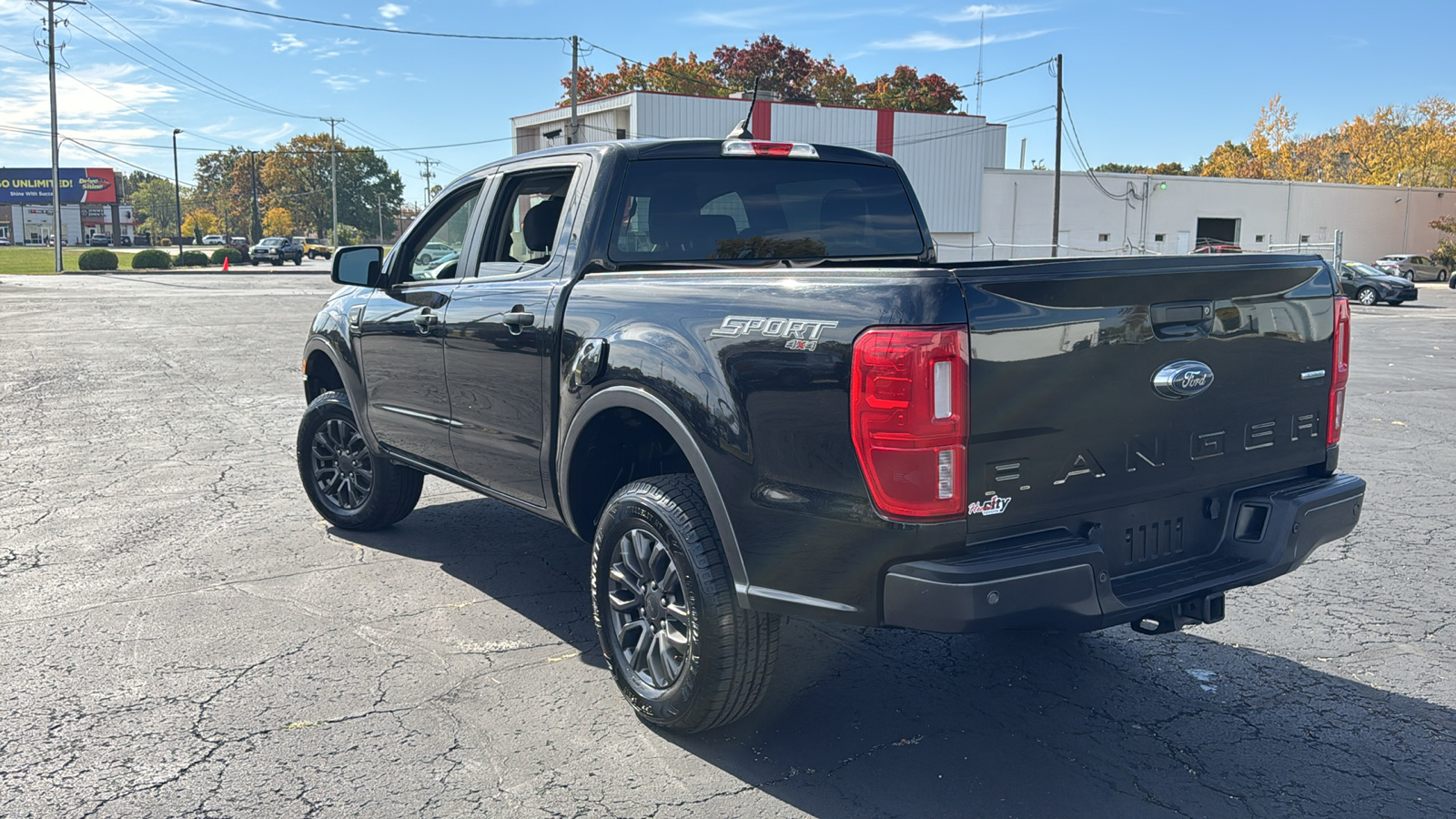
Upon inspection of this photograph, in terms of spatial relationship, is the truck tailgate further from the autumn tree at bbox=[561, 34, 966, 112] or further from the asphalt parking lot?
the autumn tree at bbox=[561, 34, 966, 112]

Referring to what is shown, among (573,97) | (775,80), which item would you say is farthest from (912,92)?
(573,97)

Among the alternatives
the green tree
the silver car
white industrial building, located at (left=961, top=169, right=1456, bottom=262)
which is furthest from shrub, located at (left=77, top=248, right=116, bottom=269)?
the green tree

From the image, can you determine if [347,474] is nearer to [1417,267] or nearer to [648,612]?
[648,612]

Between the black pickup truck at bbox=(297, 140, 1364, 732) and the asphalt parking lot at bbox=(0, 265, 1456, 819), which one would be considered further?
the asphalt parking lot at bbox=(0, 265, 1456, 819)

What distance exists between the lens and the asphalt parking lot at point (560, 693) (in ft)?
10.9

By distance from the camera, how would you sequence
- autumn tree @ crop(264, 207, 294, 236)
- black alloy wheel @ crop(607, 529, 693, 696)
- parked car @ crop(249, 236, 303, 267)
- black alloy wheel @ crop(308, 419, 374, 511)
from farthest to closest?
autumn tree @ crop(264, 207, 294, 236)
parked car @ crop(249, 236, 303, 267)
black alloy wheel @ crop(308, 419, 374, 511)
black alloy wheel @ crop(607, 529, 693, 696)

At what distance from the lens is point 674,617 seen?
11.8 ft

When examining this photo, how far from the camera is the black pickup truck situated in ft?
9.51

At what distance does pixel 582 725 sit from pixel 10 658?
94.1 inches

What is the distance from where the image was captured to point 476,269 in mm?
4926

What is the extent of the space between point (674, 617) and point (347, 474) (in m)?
3.35

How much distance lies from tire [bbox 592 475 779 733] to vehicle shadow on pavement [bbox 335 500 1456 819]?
0.20 metres

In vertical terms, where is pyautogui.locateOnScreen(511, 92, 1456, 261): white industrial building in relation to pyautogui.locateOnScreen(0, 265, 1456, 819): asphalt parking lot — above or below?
above

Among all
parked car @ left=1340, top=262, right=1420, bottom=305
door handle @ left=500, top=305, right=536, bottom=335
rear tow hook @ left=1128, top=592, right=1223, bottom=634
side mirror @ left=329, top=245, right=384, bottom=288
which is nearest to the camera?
rear tow hook @ left=1128, top=592, right=1223, bottom=634
